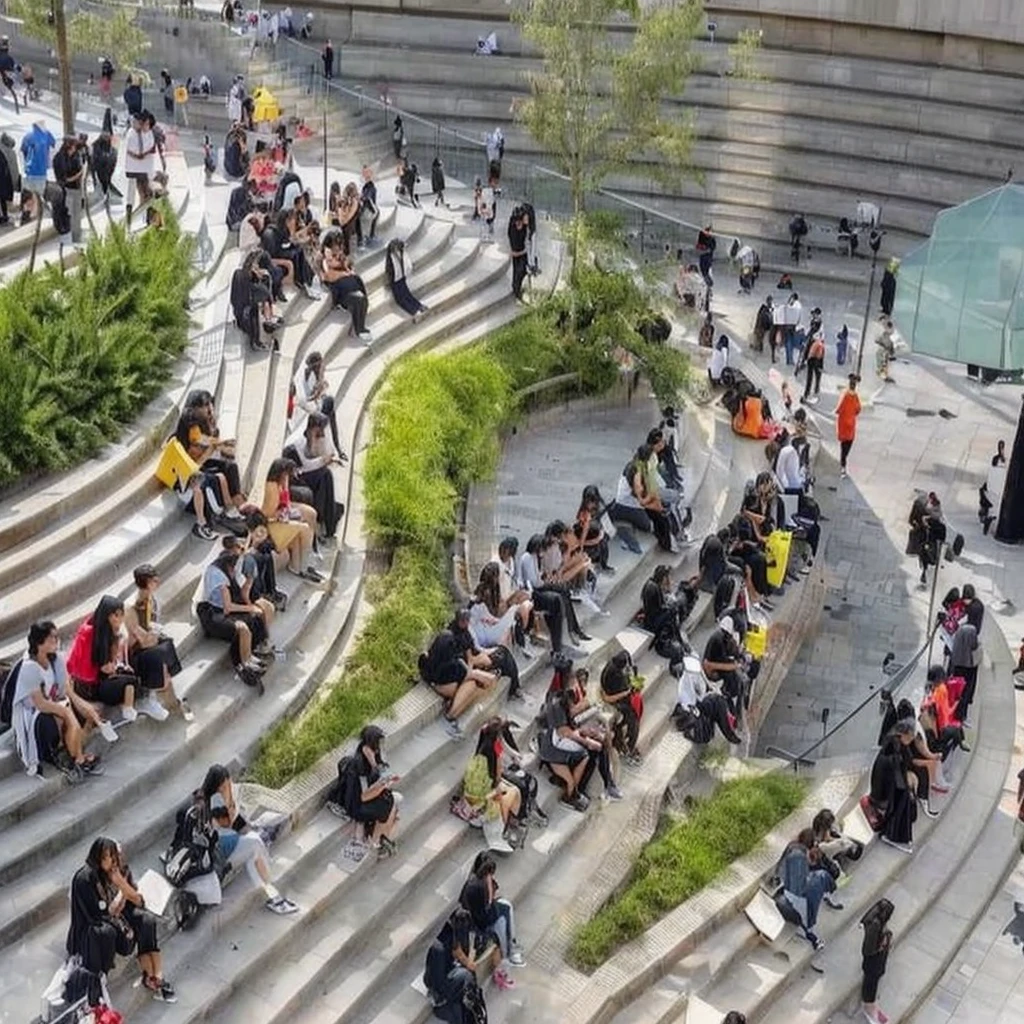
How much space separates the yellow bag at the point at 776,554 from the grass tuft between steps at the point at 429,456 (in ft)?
7.98

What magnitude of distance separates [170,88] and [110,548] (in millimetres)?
16570

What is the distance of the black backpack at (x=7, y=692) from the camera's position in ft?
36.6

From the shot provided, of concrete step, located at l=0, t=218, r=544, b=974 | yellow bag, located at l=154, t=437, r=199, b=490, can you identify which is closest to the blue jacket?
yellow bag, located at l=154, t=437, r=199, b=490

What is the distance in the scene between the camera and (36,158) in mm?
19609

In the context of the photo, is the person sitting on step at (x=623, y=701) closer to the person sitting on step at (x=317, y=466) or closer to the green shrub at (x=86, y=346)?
the person sitting on step at (x=317, y=466)

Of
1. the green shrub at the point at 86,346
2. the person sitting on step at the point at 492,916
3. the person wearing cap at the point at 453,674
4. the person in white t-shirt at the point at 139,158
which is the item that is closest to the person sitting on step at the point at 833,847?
the person sitting on step at the point at 492,916

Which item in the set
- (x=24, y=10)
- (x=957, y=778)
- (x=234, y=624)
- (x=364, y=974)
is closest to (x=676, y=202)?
(x=24, y=10)

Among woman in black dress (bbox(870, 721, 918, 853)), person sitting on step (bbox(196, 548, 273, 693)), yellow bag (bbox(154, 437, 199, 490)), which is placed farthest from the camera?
yellow bag (bbox(154, 437, 199, 490))

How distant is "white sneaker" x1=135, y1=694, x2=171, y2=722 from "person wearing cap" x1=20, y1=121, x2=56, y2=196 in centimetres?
930

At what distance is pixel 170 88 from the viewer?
2820 cm

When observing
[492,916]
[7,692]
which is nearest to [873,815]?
[492,916]

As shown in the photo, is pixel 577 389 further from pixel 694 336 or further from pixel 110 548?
pixel 110 548

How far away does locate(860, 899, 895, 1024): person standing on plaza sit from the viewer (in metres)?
12.5

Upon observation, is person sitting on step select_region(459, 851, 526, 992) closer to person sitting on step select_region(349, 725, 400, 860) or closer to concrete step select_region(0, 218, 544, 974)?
person sitting on step select_region(349, 725, 400, 860)
